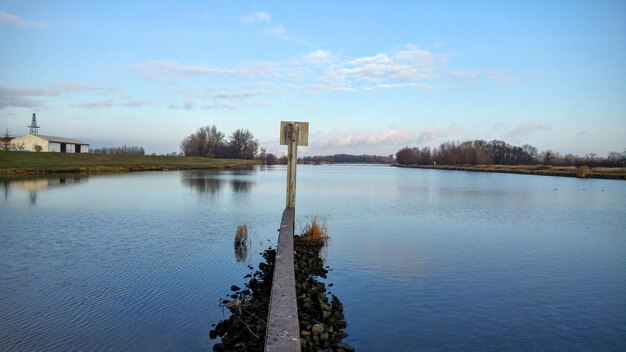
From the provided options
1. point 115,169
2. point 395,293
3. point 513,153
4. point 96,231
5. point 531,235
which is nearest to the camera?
point 395,293

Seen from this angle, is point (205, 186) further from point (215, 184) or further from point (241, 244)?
point (241, 244)

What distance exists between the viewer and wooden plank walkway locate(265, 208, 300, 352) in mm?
4277

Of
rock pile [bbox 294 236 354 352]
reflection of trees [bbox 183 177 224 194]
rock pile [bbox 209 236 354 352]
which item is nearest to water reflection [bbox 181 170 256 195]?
reflection of trees [bbox 183 177 224 194]

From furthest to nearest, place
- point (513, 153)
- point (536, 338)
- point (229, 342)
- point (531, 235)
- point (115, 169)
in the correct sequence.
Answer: point (513, 153), point (115, 169), point (531, 235), point (536, 338), point (229, 342)

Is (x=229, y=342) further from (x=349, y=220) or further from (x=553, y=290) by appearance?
(x=349, y=220)

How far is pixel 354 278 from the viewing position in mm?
8695

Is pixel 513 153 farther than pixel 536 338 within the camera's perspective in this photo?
Yes

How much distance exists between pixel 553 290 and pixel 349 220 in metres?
8.63

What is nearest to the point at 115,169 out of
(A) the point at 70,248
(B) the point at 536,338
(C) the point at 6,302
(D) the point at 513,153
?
(A) the point at 70,248

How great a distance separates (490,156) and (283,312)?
127 meters

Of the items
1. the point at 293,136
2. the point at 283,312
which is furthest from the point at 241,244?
the point at 283,312

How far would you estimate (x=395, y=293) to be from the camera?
7789mm

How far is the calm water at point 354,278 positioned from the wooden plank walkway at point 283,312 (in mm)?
988

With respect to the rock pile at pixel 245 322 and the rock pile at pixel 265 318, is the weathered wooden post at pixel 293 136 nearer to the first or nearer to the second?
the rock pile at pixel 265 318
